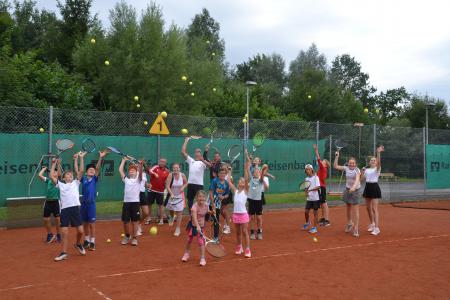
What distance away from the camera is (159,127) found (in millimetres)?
12578

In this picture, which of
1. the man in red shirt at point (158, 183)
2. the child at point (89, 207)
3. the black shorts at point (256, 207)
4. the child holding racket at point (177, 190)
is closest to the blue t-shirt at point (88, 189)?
the child at point (89, 207)

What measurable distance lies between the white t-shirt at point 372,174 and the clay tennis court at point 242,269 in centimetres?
123

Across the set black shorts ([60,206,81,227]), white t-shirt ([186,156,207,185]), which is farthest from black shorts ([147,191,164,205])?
black shorts ([60,206,81,227])

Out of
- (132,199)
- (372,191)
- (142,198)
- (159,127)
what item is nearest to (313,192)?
(372,191)

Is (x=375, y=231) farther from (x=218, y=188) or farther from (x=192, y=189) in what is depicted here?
(x=192, y=189)

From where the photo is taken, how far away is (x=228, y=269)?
23.6 feet

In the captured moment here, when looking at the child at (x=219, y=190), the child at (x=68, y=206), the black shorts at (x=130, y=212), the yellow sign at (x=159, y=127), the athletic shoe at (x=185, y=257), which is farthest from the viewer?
the yellow sign at (x=159, y=127)

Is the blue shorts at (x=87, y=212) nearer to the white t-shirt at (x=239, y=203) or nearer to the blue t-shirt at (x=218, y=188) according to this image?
the blue t-shirt at (x=218, y=188)

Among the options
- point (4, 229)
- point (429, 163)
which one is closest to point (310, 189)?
point (4, 229)

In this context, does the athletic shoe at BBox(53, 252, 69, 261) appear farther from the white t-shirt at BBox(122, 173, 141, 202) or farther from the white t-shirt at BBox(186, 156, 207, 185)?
the white t-shirt at BBox(186, 156, 207, 185)

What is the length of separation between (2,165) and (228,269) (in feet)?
21.4

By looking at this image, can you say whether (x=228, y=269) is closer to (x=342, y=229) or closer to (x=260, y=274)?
(x=260, y=274)

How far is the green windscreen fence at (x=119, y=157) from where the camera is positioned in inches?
432

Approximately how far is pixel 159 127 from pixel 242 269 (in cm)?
626
